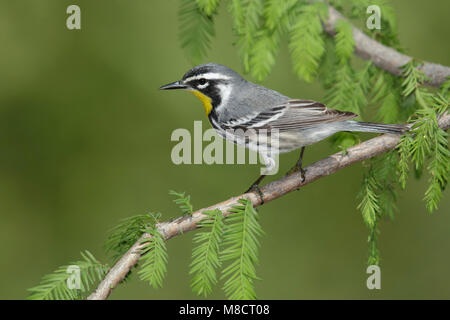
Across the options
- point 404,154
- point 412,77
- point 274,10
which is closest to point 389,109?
point 412,77

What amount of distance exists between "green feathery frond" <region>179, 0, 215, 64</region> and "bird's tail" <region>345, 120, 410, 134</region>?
41.6 inches

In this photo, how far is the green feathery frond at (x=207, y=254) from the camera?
2188mm

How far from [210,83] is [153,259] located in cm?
156

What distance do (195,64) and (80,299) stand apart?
1.66 metres

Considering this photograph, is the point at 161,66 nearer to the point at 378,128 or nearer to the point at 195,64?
the point at 195,64

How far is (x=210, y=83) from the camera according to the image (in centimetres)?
338

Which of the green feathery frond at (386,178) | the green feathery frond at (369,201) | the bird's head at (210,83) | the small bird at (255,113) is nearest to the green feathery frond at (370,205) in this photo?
the green feathery frond at (369,201)

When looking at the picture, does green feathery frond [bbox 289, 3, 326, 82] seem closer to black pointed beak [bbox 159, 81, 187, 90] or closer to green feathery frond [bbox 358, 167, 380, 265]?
green feathery frond [bbox 358, 167, 380, 265]

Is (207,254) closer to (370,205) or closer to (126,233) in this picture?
(126,233)

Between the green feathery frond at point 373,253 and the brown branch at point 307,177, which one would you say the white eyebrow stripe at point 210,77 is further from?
the green feathery frond at point 373,253

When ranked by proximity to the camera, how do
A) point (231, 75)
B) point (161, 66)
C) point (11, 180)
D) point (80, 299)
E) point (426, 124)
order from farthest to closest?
point (161, 66) < point (11, 180) < point (231, 75) < point (426, 124) < point (80, 299)

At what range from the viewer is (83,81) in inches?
188

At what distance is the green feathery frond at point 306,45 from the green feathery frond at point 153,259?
1.23 metres
